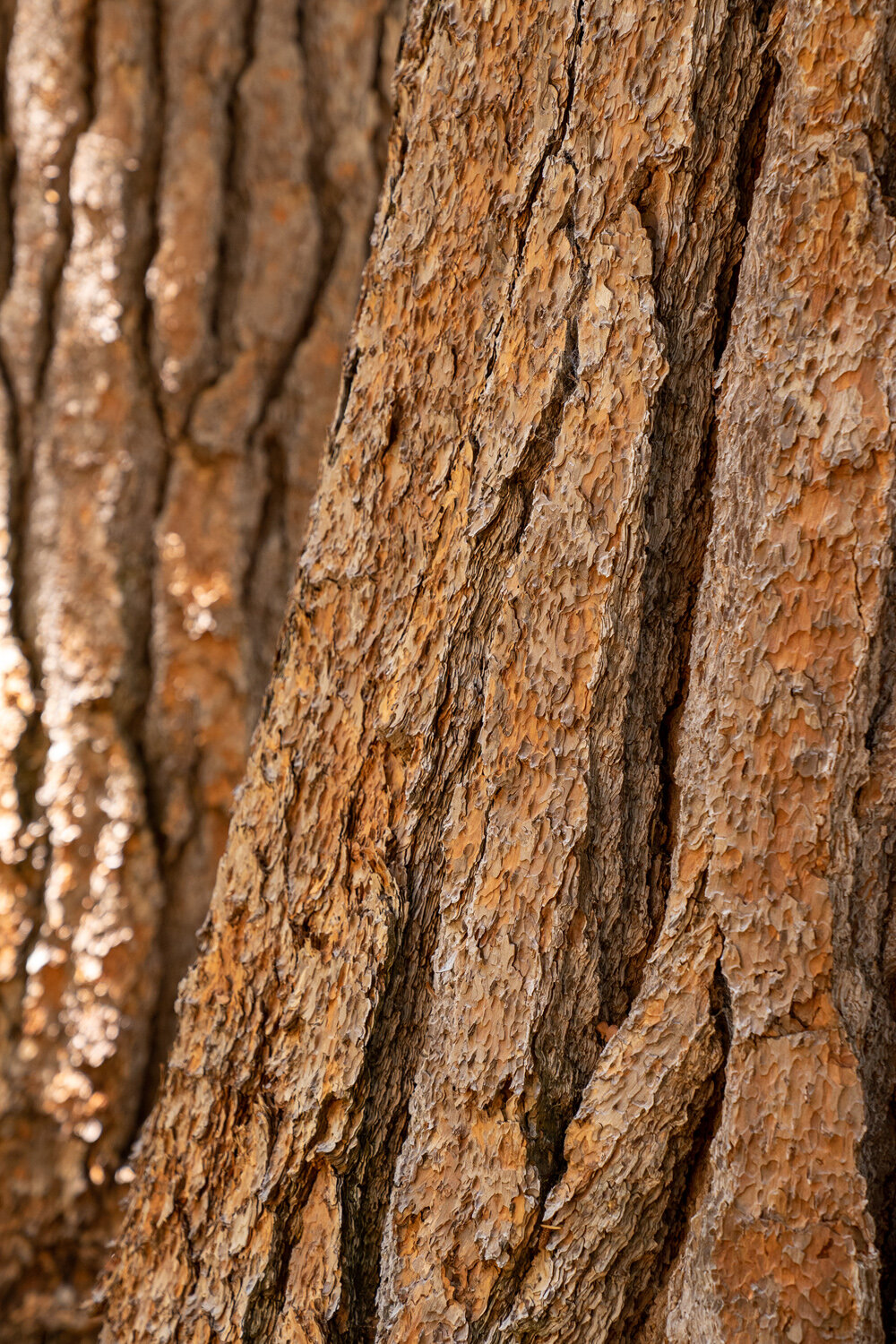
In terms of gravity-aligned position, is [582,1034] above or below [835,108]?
below

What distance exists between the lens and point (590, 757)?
2.13 ft

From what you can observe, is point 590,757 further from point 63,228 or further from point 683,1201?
point 63,228

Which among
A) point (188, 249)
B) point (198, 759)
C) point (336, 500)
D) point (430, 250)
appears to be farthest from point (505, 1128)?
point (188, 249)

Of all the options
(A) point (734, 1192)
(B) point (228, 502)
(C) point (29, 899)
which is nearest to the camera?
(A) point (734, 1192)

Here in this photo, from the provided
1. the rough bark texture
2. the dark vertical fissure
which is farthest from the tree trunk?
the rough bark texture

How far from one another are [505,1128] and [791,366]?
493mm

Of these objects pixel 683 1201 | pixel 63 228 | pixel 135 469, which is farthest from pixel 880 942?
pixel 63 228

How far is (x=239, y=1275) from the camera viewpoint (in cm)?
71

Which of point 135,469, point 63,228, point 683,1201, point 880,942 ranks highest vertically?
point 63,228

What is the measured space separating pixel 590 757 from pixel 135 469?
1.08 m

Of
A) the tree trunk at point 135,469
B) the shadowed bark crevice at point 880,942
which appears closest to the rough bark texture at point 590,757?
the shadowed bark crevice at point 880,942

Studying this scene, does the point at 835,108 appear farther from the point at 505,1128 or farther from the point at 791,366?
the point at 505,1128

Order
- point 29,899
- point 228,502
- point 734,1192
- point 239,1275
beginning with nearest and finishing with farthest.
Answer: point 734,1192 < point 239,1275 < point 29,899 < point 228,502

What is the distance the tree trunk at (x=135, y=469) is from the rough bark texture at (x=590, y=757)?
0.73 m
